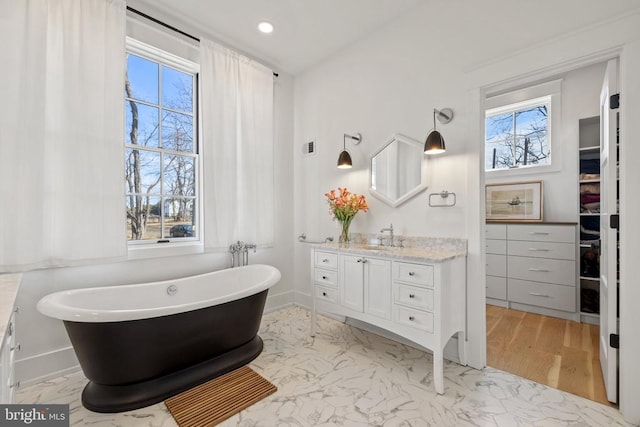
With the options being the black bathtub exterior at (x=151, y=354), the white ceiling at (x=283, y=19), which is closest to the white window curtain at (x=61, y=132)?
the white ceiling at (x=283, y=19)

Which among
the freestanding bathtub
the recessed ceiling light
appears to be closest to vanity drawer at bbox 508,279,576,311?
the freestanding bathtub

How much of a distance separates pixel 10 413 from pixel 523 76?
10.3 ft

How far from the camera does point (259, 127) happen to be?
3334 mm

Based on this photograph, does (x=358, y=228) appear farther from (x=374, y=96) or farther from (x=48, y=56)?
(x=48, y=56)

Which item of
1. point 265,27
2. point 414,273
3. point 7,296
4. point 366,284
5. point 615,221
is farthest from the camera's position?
point 265,27

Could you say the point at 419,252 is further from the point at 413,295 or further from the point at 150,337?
the point at 150,337

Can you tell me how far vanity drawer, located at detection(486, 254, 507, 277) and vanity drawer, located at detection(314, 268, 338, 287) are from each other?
2181 millimetres

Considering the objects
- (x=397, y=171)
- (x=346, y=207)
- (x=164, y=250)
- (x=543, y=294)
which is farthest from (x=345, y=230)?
(x=543, y=294)

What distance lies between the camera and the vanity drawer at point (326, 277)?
8.84ft

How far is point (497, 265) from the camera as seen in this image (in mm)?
3637

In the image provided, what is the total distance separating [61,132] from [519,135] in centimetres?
473

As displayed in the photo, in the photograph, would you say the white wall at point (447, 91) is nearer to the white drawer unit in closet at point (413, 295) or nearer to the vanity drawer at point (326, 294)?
the white drawer unit in closet at point (413, 295)

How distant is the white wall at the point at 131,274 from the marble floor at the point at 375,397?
0.19 metres

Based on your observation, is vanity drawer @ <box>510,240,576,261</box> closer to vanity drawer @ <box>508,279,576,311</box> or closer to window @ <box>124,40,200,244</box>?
vanity drawer @ <box>508,279,576,311</box>
